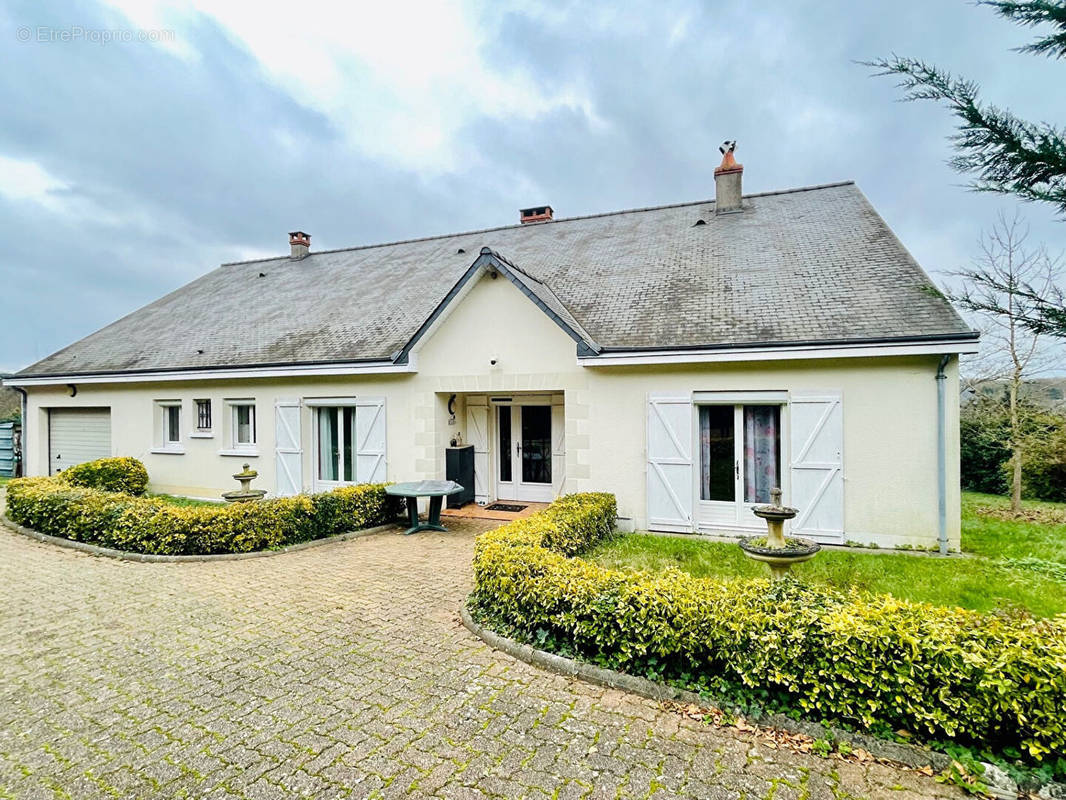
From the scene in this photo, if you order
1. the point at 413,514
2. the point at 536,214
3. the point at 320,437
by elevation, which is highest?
the point at 536,214

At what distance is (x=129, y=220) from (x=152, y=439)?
1164 cm

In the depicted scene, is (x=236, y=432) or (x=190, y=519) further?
(x=236, y=432)

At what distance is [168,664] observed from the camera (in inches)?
176

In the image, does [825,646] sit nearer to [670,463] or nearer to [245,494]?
[670,463]

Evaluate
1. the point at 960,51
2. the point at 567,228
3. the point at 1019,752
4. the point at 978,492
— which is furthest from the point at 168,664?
the point at 978,492

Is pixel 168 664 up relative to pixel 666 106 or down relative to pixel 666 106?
down

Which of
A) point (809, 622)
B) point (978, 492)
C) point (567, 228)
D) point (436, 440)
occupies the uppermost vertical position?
point (567, 228)

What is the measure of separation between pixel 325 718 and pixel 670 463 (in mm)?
6569

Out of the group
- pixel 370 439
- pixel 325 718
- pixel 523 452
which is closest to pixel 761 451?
pixel 523 452

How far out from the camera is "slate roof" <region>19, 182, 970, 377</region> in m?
8.70

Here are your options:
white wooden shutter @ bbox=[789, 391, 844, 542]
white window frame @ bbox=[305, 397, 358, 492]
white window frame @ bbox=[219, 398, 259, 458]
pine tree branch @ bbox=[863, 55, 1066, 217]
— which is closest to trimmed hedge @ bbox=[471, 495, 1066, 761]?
pine tree branch @ bbox=[863, 55, 1066, 217]

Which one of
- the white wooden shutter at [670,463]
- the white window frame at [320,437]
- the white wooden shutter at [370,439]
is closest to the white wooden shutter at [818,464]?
the white wooden shutter at [670,463]

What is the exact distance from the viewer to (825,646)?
347 cm

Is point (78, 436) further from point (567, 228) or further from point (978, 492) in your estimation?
point (978, 492)
